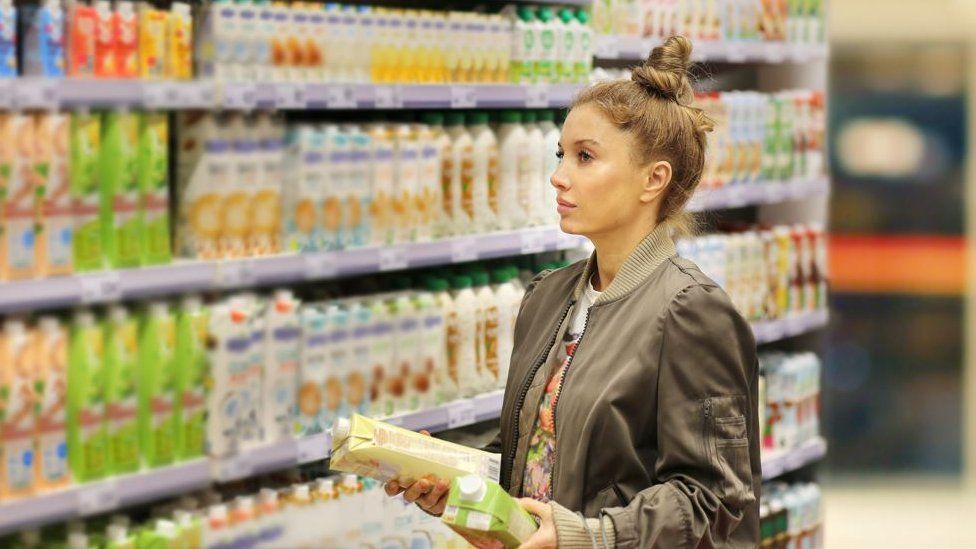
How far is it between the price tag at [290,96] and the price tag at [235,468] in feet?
2.76

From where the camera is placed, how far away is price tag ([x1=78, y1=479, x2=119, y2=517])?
9.27ft

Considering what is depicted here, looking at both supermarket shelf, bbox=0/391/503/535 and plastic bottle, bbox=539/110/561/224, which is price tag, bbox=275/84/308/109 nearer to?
supermarket shelf, bbox=0/391/503/535

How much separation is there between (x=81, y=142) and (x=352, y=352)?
94cm

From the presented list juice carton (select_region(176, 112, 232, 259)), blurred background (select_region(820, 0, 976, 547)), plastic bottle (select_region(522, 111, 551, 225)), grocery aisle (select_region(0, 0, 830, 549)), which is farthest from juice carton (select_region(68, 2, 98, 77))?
blurred background (select_region(820, 0, 976, 547))

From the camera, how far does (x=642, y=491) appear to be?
2240 mm

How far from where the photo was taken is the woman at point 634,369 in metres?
2.24

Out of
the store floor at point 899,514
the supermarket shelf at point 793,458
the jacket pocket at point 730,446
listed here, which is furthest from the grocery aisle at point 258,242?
the store floor at point 899,514

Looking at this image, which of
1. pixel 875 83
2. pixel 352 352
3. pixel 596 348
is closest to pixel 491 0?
pixel 352 352

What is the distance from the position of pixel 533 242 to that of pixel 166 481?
1.42 metres

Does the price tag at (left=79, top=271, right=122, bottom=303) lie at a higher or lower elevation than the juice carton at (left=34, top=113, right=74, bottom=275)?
lower

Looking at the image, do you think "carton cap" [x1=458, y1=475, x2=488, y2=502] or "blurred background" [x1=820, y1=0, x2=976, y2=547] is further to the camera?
"blurred background" [x1=820, y1=0, x2=976, y2=547]

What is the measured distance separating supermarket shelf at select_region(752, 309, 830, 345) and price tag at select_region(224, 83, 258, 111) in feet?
7.45

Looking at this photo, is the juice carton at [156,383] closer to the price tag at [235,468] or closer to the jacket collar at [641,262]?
the price tag at [235,468]

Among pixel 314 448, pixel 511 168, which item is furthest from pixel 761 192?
pixel 314 448
